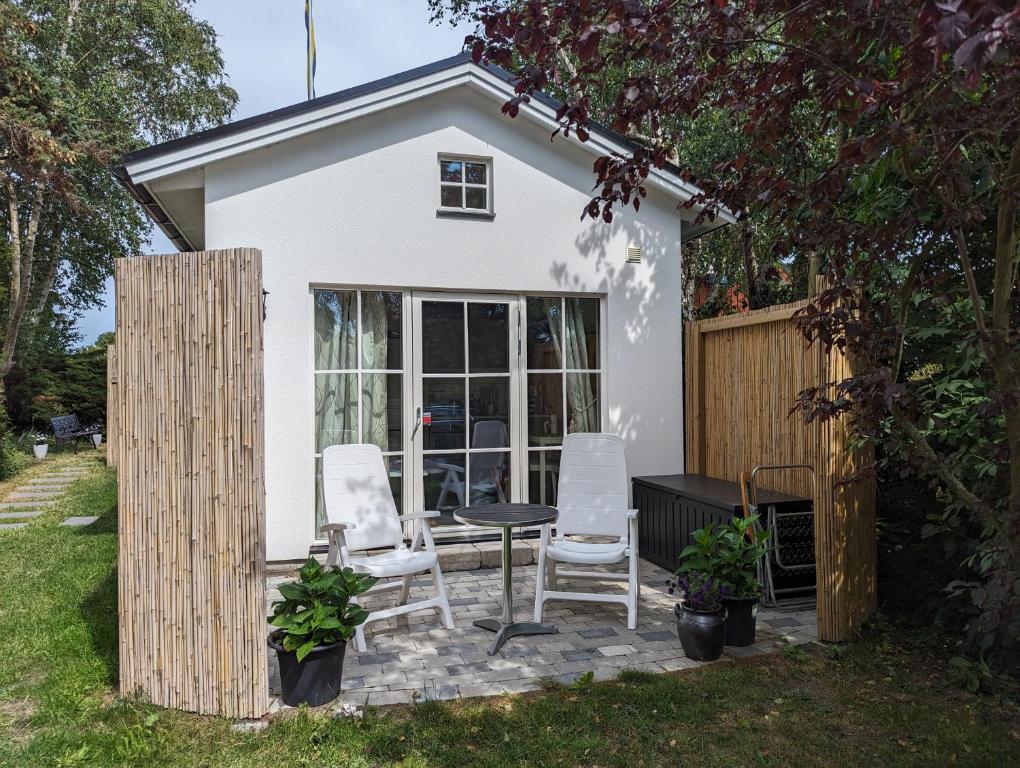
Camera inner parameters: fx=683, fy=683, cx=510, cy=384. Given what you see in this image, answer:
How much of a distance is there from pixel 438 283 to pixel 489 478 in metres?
1.86

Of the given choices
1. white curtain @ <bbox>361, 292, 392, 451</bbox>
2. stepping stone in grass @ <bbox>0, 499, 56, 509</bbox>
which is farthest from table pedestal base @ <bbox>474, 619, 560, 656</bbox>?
stepping stone in grass @ <bbox>0, 499, 56, 509</bbox>

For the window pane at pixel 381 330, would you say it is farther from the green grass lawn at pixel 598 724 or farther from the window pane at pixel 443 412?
the green grass lawn at pixel 598 724

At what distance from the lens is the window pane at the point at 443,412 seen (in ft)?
20.2

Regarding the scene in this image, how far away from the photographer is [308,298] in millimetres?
5871

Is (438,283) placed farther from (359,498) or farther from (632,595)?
(632,595)

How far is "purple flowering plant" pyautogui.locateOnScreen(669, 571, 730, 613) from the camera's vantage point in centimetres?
391

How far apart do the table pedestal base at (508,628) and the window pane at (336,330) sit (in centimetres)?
264

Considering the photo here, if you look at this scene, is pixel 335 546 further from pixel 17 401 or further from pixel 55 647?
pixel 17 401

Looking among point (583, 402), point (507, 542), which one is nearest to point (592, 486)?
point (507, 542)

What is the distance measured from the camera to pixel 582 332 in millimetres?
6699

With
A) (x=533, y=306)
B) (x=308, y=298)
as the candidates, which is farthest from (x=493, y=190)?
(x=308, y=298)

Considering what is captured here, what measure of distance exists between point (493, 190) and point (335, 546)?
11.9ft

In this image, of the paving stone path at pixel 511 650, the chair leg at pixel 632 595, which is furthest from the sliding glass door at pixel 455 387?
the chair leg at pixel 632 595

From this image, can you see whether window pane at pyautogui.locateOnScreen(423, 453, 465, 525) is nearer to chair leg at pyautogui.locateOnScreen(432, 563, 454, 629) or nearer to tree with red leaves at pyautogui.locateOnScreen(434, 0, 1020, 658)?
chair leg at pyautogui.locateOnScreen(432, 563, 454, 629)
